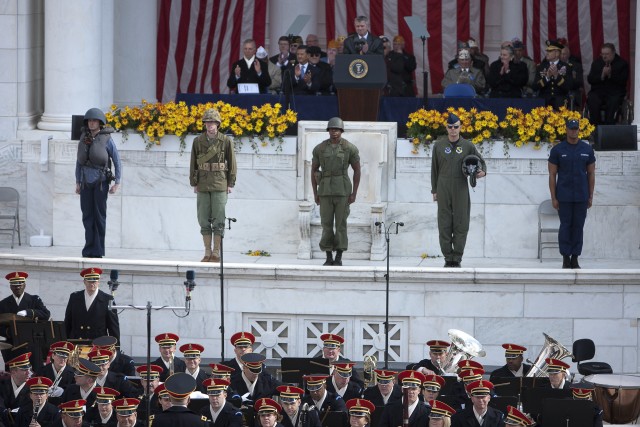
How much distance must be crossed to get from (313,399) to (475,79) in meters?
10.2

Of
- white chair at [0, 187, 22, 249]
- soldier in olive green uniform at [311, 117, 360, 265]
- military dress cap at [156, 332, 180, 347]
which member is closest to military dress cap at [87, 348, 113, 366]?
military dress cap at [156, 332, 180, 347]

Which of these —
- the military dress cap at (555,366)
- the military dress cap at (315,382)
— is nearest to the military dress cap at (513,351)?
the military dress cap at (555,366)

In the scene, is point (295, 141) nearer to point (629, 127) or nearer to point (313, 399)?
point (629, 127)

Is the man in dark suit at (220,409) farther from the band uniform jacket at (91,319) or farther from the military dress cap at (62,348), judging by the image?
the band uniform jacket at (91,319)

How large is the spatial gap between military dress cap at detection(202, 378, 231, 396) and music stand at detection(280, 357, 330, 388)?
1.82 metres

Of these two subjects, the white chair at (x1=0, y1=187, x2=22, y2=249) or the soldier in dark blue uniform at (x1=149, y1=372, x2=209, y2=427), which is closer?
the soldier in dark blue uniform at (x1=149, y1=372, x2=209, y2=427)

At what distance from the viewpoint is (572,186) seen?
25344 mm

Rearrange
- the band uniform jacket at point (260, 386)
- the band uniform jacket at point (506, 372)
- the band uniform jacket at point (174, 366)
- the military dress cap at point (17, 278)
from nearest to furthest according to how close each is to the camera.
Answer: the band uniform jacket at point (260, 386) < the band uniform jacket at point (174, 366) < the band uniform jacket at point (506, 372) < the military dress cap at point (17, 278)

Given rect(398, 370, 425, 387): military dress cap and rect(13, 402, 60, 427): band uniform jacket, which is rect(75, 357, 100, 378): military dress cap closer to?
rect(13, 402, 60, 427): band uniform jacket

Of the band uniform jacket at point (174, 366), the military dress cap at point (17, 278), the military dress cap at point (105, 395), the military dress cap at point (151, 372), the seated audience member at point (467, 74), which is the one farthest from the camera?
the seated audience member at point (467, 74)

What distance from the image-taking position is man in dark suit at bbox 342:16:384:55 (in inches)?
1088

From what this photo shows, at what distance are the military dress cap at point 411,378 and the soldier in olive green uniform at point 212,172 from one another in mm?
5694

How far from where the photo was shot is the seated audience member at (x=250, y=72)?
28.9 meters

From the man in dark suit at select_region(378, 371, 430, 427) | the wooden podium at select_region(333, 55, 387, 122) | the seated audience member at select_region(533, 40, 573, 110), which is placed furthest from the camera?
the seated audience member at select_region(533, 40, 573, 110)
